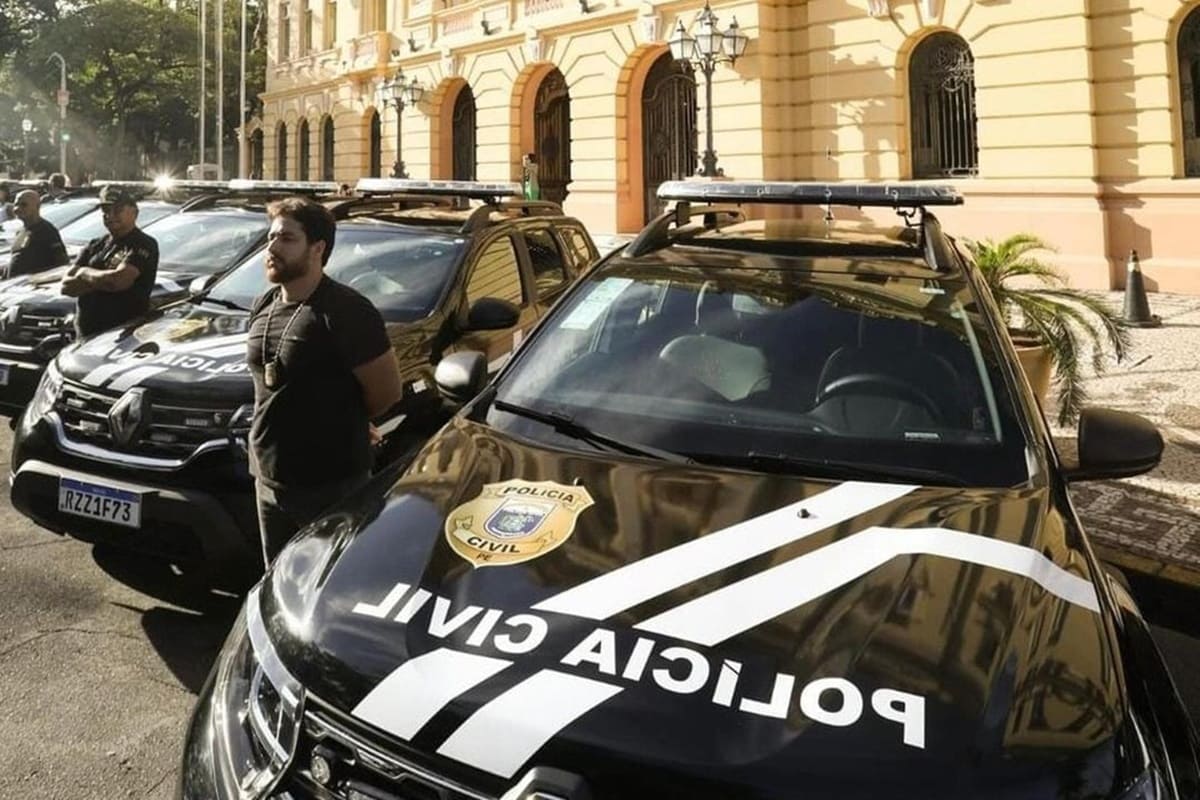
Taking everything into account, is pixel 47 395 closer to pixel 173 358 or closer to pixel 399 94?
pixel 173 358

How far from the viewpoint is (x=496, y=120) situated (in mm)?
24109

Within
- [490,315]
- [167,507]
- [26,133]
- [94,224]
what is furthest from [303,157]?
[167,507]

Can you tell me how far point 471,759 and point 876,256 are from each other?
8.27 ft

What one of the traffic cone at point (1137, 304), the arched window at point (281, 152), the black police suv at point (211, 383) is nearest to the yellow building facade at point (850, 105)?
the traffic cone at point (1137, 304)

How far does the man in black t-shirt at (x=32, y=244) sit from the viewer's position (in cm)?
853

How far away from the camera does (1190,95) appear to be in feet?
46.5

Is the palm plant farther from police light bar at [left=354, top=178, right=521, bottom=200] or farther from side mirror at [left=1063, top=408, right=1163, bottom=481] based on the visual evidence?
side mirror at [left=1063, top=408, right=1163, bottom=481]

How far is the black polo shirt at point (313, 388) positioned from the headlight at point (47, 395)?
1712mm

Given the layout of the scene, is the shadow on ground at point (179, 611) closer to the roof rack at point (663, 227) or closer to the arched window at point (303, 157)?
the roof rack at point (663, 227)

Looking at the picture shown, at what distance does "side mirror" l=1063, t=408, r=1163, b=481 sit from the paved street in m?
1.49

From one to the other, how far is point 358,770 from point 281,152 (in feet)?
119

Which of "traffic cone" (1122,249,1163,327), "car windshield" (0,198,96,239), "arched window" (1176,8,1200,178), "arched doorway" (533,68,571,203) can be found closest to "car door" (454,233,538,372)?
"car windshield" (0,198,96,239)

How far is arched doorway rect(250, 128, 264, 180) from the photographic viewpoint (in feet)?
127

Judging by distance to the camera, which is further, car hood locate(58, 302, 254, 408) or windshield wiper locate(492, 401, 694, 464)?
car hood locate(58, 302, 254, 408)
